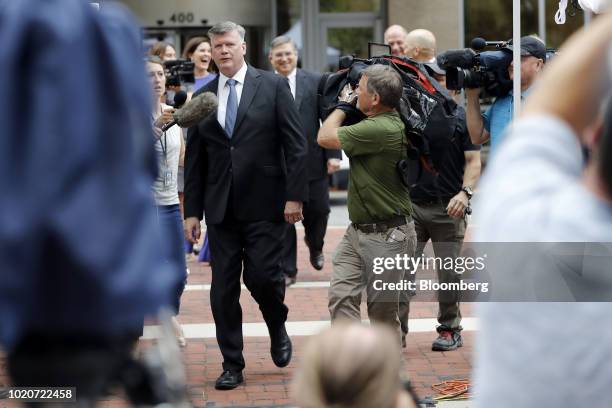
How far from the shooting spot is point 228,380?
6.84m

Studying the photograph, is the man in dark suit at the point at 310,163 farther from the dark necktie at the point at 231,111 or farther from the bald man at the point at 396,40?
the dark necktie at the point at 231,111

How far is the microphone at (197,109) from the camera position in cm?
670

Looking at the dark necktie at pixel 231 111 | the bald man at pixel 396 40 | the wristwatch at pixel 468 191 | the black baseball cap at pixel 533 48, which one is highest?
the black baseball cap at pixel 533 48

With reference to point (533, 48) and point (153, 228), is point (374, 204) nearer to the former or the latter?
point (533, 48)

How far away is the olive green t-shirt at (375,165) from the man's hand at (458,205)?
0.93 metres

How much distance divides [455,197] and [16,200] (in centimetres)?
571

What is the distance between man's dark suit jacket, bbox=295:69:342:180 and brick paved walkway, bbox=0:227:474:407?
1.11 metres

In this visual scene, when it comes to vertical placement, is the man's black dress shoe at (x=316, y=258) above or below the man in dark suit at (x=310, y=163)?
below

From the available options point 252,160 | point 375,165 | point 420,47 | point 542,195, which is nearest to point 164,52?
point 420,47

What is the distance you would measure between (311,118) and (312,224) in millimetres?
1073

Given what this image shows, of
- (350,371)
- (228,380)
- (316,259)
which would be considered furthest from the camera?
(316,259)

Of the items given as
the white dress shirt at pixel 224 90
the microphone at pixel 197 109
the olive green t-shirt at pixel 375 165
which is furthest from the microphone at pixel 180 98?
the olive green t-shirt at pixel 375 165

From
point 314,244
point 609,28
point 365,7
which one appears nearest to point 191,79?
point 314,244

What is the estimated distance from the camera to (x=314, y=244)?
1078 cm
